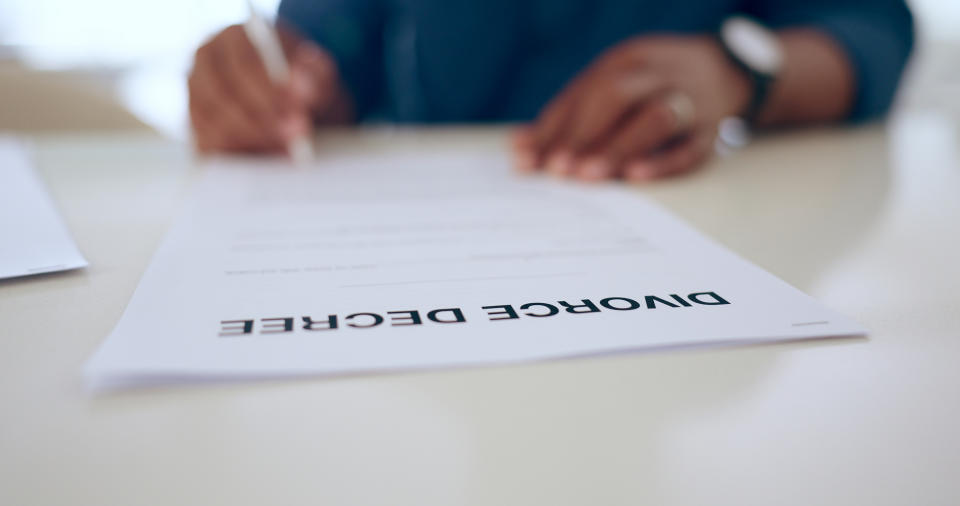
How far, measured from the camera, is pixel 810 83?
2.58 feet

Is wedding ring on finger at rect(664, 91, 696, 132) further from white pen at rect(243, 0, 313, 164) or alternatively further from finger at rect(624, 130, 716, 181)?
white pen at rect(243, 0, 313, 164)

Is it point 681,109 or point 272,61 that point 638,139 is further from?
point 272,61

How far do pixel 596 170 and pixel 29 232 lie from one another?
0.42 metres

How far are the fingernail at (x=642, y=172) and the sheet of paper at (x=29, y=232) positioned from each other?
420mm

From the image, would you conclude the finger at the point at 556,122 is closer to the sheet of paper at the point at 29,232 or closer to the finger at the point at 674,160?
the finger at the point at 674,160

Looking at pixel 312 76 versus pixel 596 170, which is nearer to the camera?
pixel 596 170

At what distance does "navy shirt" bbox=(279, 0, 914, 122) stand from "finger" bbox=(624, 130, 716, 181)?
370 millimetres

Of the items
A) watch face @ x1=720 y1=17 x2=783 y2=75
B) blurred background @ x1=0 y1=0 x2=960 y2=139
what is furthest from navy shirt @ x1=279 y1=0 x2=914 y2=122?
blurred background @ x1=0 y1=0 x2=960 y2=139

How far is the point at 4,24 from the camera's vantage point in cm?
191

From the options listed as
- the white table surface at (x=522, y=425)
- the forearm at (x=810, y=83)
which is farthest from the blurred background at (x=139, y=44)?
the white table surface at (x=522, y=425)

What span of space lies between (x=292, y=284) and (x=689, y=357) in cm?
18

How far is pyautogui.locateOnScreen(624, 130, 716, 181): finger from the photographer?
1.86 feet

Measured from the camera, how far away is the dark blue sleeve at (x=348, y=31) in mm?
991

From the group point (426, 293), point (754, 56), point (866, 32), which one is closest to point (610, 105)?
point (754, 56)
